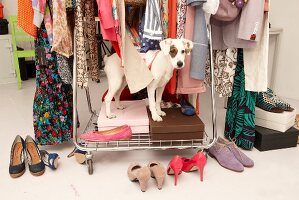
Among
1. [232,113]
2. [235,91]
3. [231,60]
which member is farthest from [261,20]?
[232,113]

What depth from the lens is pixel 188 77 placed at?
5.43 feet

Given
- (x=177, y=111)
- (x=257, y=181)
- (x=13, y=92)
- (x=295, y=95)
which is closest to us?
(x=257, y=181)

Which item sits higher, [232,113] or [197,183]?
[232,113]

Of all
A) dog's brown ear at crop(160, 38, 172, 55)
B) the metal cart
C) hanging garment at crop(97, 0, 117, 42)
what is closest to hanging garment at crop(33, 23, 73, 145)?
the metal cart

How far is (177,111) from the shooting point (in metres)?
1.78

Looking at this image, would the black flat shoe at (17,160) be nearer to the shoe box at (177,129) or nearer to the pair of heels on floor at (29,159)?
the pair of heels on floor at (29,159)

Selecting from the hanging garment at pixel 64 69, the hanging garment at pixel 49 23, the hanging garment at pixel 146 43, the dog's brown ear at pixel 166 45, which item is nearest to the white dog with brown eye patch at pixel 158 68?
the dog's brown ear at pixel 166 45

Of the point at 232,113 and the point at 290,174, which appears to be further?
the point at 232,113

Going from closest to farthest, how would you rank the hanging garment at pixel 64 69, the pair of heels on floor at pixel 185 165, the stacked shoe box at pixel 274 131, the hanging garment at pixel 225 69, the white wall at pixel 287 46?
the pair of heels on floor at pixel 185 165
the hanging garment at pixel 64 69
the hanging garment at pixel 225 69
the stacked shoe box at pixel 274 131
the white wall at pixel 287 46

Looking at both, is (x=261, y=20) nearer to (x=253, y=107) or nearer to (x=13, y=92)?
(x=253, y=107)

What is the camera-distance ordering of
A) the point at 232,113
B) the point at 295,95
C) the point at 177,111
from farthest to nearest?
the point at 295,95 → the point at 232,113 → the point at 177,111

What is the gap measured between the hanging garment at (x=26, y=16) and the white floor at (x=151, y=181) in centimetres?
81

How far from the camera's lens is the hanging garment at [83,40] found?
60.1 inches

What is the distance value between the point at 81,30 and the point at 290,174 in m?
1.44
